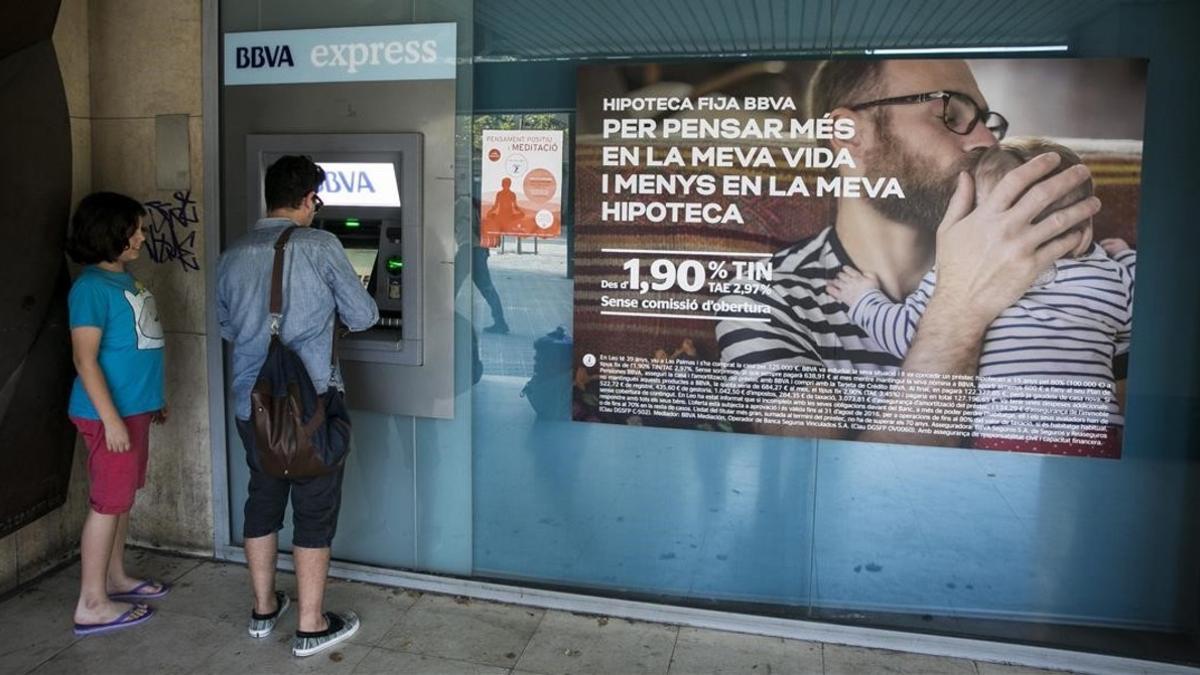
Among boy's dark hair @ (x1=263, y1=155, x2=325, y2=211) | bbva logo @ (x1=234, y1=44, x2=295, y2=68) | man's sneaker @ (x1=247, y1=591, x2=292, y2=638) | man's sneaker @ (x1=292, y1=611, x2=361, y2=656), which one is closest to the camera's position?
boy's dark hair @ (x1=263, y1=155, x2=325, y2=211)

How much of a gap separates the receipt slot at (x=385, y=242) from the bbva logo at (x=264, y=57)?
11.1 inches

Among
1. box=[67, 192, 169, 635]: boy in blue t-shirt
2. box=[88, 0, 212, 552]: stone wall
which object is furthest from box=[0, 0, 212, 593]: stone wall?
box=[67, 192, 169, 635]: boy in blue t-shirt

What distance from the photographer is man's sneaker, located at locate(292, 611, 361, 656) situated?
10.5 ft

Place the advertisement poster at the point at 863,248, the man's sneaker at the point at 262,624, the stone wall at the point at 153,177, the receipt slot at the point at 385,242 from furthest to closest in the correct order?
the stone wall at the point at 153,177 → the receipt slot at the point at 385,242 → the man's sneaker at the point at 262,624 → the advertisement poster at the point at 863,248

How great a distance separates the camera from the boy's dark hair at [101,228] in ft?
10.3

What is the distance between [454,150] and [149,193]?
136 centimetres

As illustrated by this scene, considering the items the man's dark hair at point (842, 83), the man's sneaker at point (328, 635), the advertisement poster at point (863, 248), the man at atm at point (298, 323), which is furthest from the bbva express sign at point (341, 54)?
the man's sneaker at point (328, 635)

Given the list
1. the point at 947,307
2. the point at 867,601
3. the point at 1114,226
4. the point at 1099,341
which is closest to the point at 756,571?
the point at 867,601

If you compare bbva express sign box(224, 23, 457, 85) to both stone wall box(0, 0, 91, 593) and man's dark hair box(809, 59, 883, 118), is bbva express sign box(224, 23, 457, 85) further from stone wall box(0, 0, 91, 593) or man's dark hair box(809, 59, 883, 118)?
man's dark hair box(809, 59, 883, 118)

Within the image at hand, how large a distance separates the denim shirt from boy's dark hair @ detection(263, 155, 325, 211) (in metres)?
0.07

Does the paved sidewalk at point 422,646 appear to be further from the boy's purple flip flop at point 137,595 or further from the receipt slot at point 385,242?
the receipt slot at point 385,242

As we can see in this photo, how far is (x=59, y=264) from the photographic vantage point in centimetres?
346

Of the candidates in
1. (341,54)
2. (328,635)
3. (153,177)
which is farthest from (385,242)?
(328,635)

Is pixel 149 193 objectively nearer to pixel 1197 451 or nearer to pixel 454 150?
pixel 454 150
